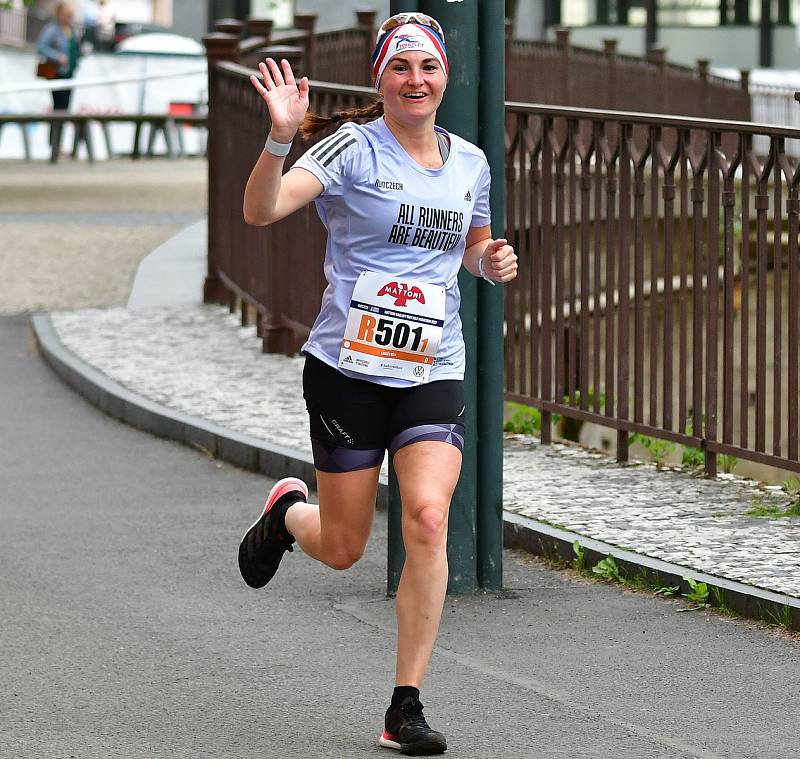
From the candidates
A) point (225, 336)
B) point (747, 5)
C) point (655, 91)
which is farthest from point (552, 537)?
point (747, 5)

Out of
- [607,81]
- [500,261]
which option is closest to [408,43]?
[500,261]

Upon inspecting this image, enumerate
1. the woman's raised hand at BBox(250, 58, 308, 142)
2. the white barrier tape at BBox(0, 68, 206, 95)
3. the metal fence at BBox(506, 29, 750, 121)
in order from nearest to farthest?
the woman's raised hand at BBox(250, 58, 308, 142), the metal fence at BBox(506, 29, 750, 121), the white barrier tape at BBox(0, 68, 206, 95)

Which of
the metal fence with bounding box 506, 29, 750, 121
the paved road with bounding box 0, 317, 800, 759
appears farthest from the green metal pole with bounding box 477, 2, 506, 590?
the metal fence with bounding box 506, 29, 750, 121

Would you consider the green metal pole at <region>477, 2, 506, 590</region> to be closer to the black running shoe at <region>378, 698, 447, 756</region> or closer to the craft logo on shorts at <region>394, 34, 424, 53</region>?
the craft logo on shorts at <region>394, 34, 424, 53</region>

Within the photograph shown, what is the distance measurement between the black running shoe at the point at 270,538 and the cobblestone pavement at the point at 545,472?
1.48 meters

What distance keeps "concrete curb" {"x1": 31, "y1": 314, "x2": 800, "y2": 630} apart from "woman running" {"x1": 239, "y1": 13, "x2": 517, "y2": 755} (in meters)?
1.50

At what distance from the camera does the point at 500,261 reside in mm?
5043

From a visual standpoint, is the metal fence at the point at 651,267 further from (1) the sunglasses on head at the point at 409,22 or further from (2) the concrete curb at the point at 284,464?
(1) the sunglasses on head at the point at 409,22

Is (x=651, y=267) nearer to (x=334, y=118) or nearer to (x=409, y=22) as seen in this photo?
(x=334, y=118)

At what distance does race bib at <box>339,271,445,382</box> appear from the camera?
4.91m

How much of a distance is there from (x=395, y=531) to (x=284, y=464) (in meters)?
2.19

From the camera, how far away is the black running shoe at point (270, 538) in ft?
18.6

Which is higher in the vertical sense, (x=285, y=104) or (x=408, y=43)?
(x=408, y=43)

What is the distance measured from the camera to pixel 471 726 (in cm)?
499
